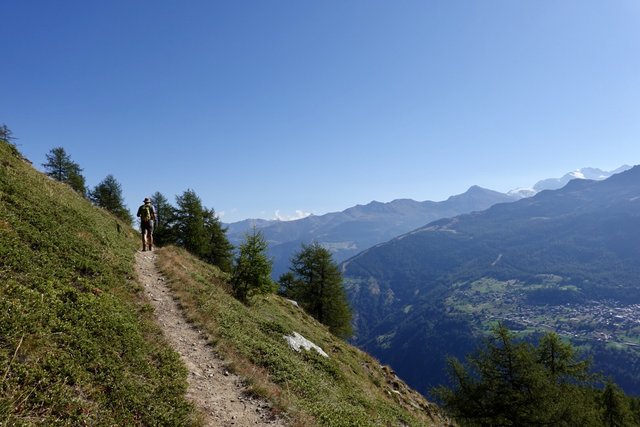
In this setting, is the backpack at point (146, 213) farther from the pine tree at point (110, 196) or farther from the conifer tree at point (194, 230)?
the pine tree at point (110, 196)

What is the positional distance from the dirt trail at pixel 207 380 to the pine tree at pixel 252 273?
967 centimetres

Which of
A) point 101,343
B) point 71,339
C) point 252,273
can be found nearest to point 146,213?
point 252,273

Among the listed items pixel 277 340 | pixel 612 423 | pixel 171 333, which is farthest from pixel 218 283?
pixel 612 423

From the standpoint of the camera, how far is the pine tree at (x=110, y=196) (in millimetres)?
72438

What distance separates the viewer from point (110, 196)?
74.6 meters

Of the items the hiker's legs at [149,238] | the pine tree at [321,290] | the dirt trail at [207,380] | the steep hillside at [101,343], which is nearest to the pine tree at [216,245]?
the pine tree at [321,290]

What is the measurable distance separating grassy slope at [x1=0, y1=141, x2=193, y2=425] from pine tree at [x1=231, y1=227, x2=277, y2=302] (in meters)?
11.6

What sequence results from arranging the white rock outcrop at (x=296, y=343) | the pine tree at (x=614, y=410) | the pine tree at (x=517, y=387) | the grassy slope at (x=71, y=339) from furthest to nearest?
the pine tree at (x=614, y=410)
the pine tree at (x=517, y=387)
the white rock outcrop at (x=296, y=343)
the grassy slope at (x=71, y=339)

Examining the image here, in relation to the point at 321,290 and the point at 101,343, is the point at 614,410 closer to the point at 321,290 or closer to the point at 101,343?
the point at 321,290

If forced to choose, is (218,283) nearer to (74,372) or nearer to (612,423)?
(74,372)

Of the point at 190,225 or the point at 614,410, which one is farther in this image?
the point at 190,225

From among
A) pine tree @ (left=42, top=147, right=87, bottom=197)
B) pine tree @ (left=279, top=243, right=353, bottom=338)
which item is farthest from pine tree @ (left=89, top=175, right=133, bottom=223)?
pine tree @ (left=279, top=243, right=353, bottom=338)

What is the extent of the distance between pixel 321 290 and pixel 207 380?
4414 cm

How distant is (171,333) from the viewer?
47.5 ft
